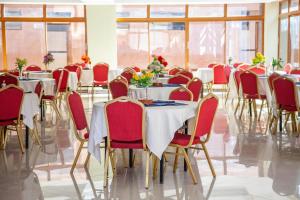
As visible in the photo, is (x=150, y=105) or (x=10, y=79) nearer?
(x=150, y=105)

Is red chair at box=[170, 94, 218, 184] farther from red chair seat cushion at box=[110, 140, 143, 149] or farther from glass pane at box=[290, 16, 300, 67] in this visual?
glass pane at box=[290, 16, 300, 67]

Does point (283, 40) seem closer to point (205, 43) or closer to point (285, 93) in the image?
point (205, 43)

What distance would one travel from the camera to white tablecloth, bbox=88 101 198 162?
206 inches

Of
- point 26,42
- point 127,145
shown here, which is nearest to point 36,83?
point 127,145

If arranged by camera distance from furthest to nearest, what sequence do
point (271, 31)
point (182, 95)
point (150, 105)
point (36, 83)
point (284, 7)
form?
point (271, 31)
point (284, 7)
point (36, 83)
point (182, 95)
point (150, 105)

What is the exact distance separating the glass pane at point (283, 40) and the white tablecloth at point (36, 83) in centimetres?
765

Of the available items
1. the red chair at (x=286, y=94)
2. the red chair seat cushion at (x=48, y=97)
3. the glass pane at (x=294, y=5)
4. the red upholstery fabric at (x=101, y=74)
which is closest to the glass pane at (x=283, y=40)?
the glass pane at (x=294, y=5)

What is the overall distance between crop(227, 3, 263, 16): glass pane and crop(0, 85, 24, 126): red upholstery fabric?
11.0 m

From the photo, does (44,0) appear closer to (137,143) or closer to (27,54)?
(27,54)

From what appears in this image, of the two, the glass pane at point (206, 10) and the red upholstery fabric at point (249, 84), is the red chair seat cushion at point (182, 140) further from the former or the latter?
the glass pane at point (206, 10)

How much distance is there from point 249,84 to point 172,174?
4.58m

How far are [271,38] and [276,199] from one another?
11.8m

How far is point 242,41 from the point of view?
16625mm

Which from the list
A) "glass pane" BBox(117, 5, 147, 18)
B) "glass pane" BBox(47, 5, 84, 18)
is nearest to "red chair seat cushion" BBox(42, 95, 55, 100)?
"glass pane" BBox(47, 5, 84, 18)
